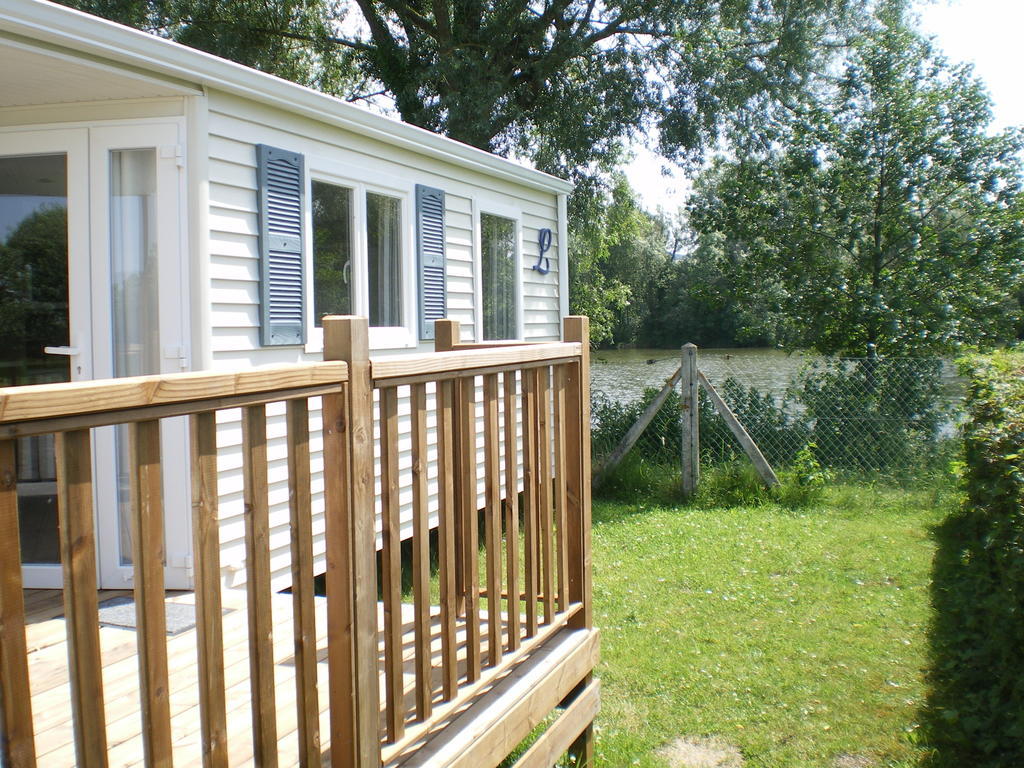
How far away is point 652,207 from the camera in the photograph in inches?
1432

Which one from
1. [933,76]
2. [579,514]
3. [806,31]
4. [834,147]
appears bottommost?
[579,514]

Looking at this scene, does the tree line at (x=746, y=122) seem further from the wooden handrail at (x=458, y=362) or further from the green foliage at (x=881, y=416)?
the wooden handrail at (x=458, y=362)

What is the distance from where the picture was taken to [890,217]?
32.5 feet

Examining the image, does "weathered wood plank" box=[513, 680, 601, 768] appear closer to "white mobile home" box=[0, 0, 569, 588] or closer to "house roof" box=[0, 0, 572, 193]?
"white mobile home" box=[0, 0, 569, 588]

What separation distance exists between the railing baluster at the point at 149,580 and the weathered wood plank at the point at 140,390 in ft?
0.18

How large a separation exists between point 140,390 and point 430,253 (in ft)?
16.0

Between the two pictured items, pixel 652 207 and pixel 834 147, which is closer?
pixel 834 147

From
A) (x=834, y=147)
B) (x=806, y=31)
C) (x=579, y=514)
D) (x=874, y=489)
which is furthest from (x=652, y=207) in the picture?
(x=579, y=514)

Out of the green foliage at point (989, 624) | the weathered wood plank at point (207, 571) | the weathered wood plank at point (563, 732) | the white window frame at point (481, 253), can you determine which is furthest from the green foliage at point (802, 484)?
the weathered wood plank at point (207, 571)

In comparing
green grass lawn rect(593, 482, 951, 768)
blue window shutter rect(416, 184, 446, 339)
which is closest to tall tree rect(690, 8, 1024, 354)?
green grass lawn rect(593, 482, 951, 768)

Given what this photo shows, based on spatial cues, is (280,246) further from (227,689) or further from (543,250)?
(543,250)

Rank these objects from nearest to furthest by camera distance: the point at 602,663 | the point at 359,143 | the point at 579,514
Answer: the point at 579,514 → the point at 602,663 → the point at 359,143

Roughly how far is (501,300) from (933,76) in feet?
19.1

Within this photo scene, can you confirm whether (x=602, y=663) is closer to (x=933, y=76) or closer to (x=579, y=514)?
(x=579, y=514)
